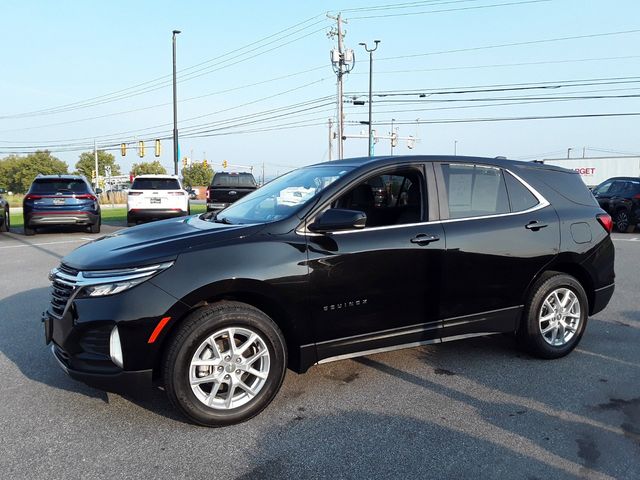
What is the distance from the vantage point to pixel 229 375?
3.32 meters

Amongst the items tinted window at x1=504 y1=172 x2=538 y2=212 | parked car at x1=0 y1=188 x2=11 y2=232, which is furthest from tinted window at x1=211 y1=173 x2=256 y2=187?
tinted window at x1=504 y1=172 x2=538 y2=212

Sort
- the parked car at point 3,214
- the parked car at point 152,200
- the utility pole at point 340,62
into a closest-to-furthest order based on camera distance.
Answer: the parked car at point 3,214 < the parked car at point 152,200 < the utility pole at point 340,62

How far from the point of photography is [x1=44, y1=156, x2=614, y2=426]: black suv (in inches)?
124

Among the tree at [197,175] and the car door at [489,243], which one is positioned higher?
the tree at [197,175]

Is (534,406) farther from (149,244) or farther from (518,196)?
(149,244)

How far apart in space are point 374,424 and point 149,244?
1.83 metres

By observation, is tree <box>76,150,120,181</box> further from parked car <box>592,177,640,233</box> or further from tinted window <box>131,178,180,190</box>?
parked car <box>592,177,640,233</box>

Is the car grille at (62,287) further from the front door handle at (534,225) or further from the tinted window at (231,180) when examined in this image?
the tinted window at (231,180)

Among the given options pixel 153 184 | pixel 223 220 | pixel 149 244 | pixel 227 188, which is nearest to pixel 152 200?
pixel 153 184

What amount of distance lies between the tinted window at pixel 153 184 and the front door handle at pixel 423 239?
13.5m

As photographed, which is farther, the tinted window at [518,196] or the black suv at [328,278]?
the tinted window at [518,196]

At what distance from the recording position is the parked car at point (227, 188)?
1805cm

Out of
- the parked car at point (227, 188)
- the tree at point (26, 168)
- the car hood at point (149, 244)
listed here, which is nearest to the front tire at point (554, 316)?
the car hood at point (149, 244)

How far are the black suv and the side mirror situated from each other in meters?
0.01
